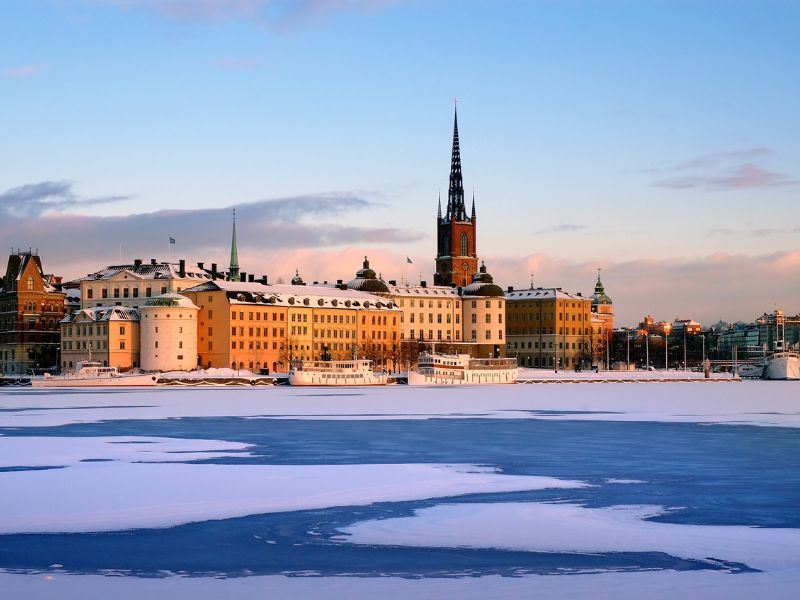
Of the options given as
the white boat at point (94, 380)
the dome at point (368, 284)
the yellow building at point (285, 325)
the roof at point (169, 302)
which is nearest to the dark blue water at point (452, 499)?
the white boat at point (94, 380)

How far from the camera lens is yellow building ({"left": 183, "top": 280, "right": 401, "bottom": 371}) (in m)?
149

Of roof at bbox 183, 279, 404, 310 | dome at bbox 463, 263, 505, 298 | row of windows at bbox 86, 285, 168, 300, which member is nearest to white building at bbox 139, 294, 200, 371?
roof at bbox 183, 279, 404, 310

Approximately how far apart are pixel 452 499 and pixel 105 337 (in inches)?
4973

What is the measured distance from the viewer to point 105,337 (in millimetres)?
146125

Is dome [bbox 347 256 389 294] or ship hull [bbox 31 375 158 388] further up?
dome [bbox 347 256 389 294]

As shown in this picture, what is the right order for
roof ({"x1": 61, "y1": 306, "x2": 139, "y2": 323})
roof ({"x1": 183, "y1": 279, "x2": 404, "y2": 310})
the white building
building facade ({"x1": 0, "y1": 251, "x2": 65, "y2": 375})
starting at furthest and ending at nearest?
building facade ({"x1": 0, "y1": 251, "x2": 65, "y2": 375}) → roof ({"x1": 183, "y1": 279, "x2": 404, "y2": 310}) → roof ({"x1": 61, "y1": 306, "x2": 139, "y2": 323}) → the white building

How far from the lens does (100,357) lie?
14650cm

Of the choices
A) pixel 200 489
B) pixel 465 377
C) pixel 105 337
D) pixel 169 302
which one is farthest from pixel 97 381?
pixel 200 489

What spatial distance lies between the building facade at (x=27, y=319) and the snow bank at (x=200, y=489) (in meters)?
137

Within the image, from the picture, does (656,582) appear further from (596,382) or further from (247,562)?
(596,382)

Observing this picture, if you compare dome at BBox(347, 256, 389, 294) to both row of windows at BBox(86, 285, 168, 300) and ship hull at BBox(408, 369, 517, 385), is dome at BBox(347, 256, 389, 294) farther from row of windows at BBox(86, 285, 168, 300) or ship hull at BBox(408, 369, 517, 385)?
ship hull at BBox(408, 369, 517, 385)

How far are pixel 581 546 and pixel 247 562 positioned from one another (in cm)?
539

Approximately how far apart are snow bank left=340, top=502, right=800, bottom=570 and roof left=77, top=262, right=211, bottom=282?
138 metres

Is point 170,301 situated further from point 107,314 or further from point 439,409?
point 439,409
